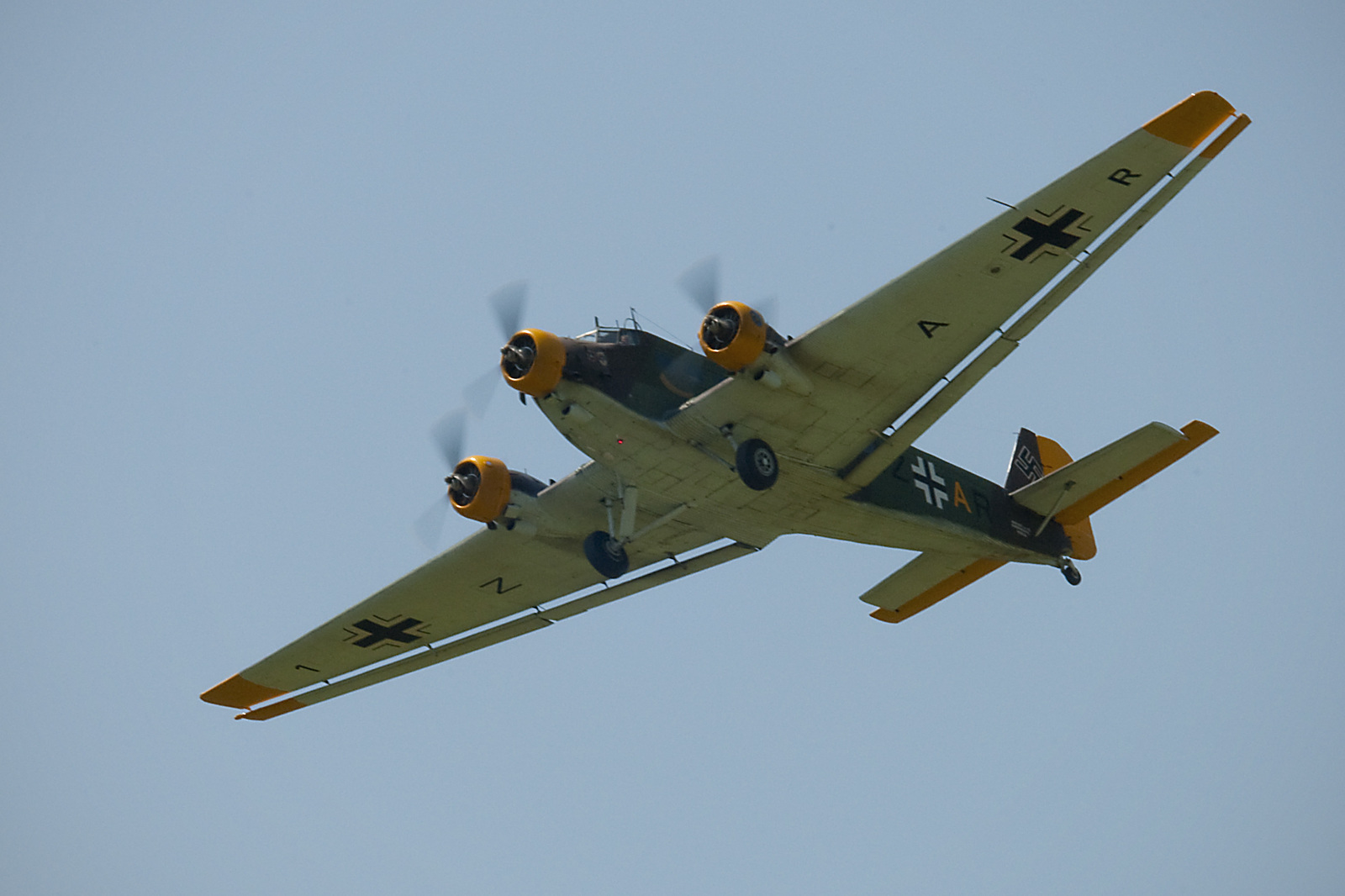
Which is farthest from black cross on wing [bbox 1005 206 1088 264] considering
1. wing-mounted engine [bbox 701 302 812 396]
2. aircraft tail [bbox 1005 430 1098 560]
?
aircraft tail [bbox 1005 430 1098 560]

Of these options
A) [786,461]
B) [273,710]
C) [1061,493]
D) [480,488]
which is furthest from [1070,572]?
[273,710]

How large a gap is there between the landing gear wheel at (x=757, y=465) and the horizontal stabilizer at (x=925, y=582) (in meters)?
5.71

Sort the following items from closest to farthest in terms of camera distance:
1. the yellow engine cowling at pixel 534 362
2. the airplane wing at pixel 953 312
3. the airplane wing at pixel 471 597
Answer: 1. the airplane wing at pixel 953 312
2. the yellow engine cowling at pixel 534 362
3. the airplane wing at pixel 471 597

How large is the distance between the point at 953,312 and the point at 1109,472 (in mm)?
5817

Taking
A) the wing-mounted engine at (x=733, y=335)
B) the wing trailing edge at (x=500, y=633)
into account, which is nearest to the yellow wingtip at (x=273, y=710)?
the wing trailing edge at (x=500, y=633)

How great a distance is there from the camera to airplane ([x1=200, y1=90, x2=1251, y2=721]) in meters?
16.4

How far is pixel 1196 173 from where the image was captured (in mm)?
15719

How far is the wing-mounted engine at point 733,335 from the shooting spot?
16.3m

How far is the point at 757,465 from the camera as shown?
17531 mm

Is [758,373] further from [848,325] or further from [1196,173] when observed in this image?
[1196,173]

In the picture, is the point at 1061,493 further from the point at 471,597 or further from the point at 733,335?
the point at 471,597

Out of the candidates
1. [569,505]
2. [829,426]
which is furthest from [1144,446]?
[569,505]

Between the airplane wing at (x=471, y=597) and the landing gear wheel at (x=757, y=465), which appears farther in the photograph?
the airplane wing at (x=471, y=597)

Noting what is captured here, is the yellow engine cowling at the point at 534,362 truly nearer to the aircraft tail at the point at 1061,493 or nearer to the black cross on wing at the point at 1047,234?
the black cross on wing at the point at 1047,234
